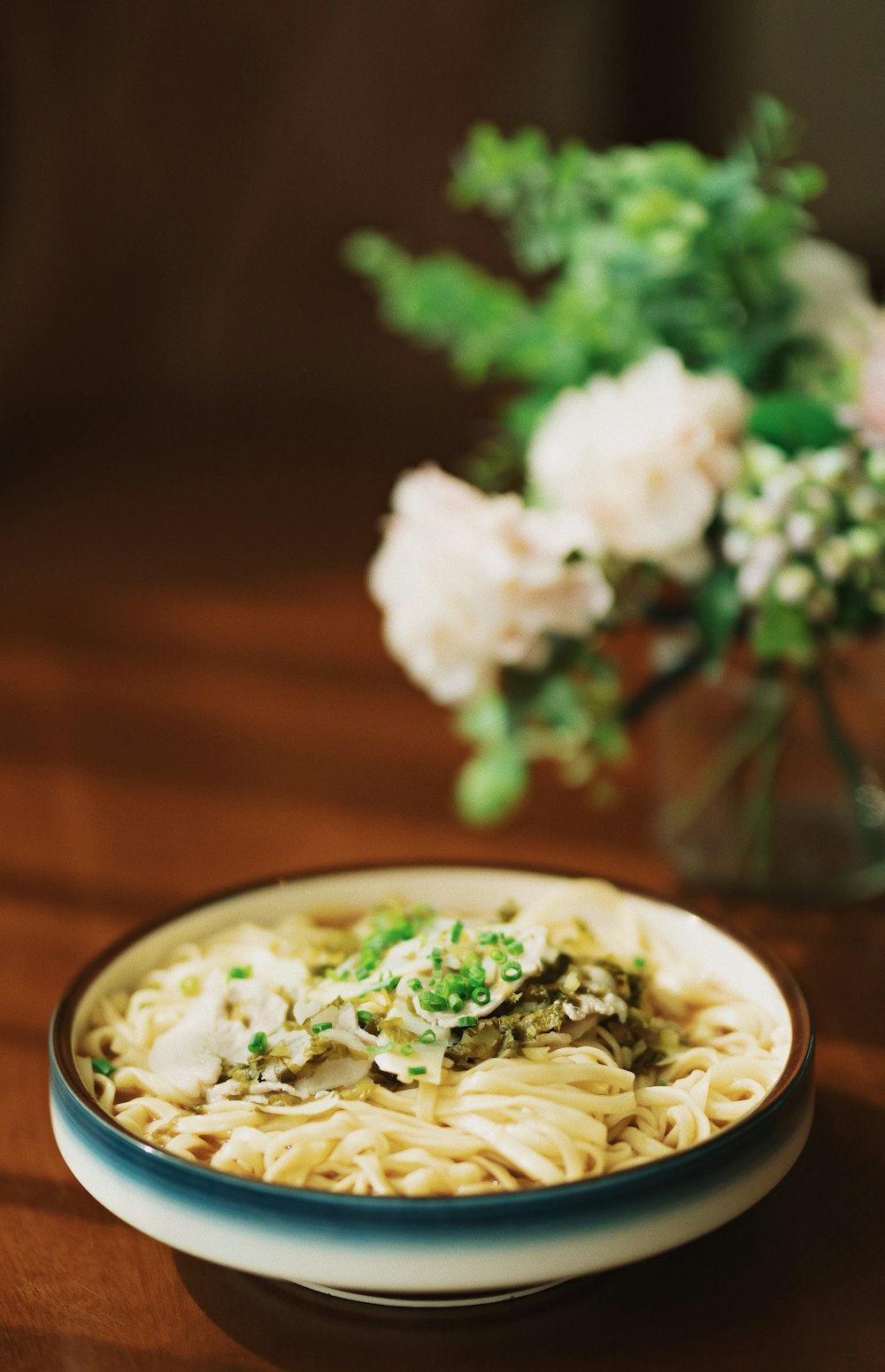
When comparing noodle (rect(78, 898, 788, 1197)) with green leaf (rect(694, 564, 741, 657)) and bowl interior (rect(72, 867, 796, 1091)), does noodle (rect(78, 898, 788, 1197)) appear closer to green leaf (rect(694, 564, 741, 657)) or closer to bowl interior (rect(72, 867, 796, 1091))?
→ bowl interior (rect(72, 867, 796, 1091))

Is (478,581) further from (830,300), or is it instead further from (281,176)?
(281,176)

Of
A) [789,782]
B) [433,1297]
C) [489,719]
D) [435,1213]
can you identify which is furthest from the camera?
[789,782]

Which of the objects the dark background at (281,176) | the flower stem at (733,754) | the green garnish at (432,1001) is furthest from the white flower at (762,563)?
the dark background at (281,176)

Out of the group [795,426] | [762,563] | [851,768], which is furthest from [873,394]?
[851,768]

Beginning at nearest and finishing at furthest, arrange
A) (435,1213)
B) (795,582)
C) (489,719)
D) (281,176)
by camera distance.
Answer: (435,1213)
(795,582)
(489,719)
(281,176)

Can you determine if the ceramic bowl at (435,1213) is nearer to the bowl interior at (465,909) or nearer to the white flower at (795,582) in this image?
the bowl interior at (465,909)

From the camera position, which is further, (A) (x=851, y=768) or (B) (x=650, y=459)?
(A) (x=851, y=768)

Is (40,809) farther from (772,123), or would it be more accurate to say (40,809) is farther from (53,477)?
(53,477)

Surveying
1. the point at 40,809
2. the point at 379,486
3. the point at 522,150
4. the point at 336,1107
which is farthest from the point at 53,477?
the point at 336,1107
